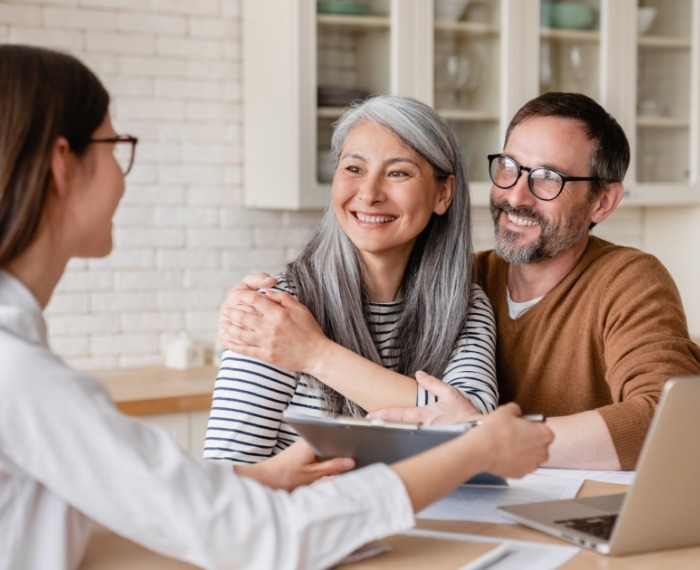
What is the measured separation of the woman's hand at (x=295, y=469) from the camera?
5.29 feet

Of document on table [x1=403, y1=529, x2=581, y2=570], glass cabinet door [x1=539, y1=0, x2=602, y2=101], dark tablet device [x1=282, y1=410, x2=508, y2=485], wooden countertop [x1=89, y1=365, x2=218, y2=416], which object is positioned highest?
glass cabinet door [x1=539, y1=0, x2=602, y2=101]

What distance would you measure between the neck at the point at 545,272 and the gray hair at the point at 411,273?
16 cm

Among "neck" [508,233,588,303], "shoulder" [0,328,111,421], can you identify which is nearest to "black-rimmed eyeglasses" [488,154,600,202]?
"neck" [508,233,588,303]

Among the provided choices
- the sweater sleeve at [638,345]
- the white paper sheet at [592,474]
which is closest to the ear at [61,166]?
the white paper sheet at [592,474]

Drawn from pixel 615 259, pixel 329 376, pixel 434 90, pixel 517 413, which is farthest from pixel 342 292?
pixel 434 90

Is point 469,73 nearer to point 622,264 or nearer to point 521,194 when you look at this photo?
point 521,194

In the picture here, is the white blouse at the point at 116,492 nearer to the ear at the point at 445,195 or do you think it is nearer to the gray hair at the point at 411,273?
the gray hair at the point at 411,273

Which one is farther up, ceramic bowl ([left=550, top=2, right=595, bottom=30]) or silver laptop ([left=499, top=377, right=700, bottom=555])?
ceramic bowl ([left=550, top=2, right=595, bottom=30])

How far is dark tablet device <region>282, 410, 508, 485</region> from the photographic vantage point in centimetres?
142

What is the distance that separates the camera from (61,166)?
49.1 inches

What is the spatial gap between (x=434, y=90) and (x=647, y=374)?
196cm

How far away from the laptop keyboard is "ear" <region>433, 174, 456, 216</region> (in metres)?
1.00

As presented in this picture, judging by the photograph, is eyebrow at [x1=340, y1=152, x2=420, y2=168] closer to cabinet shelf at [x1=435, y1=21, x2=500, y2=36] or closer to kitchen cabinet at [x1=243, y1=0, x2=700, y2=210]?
kitchen cabinet at [x1=243, y1=0, x2=700, y2=210]

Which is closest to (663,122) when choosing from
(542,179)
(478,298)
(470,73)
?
(470,73)
